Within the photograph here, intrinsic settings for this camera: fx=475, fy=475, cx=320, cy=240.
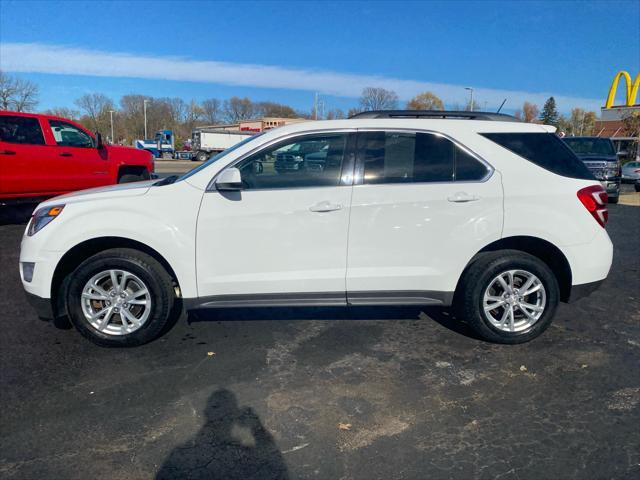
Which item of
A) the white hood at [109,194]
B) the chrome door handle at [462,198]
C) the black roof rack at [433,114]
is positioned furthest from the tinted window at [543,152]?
the white hood at [109,194]

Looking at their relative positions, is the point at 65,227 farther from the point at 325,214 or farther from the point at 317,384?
the point at 317,384


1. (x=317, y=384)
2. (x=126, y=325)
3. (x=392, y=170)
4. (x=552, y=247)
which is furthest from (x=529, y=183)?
(x=126, y=325)

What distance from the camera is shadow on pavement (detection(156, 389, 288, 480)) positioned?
2.50 metres

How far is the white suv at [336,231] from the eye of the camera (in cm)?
382

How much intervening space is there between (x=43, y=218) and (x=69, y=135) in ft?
21.3

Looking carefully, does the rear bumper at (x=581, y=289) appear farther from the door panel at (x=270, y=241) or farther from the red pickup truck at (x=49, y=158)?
the red pickup truck at (x=49, y=158)

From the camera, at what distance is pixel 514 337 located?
411cm

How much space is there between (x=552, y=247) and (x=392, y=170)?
153 centimetres

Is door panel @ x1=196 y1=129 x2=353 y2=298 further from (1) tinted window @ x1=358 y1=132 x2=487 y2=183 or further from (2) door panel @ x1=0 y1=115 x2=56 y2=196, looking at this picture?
(2) door panel @ x1=0 y1=115 x2=56 y2=196

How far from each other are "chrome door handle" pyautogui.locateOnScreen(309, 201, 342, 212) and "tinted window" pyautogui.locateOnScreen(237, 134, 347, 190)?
0.57ft

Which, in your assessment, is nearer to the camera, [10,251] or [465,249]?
[465,249]

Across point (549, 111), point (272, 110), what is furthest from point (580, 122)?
point (272, 110)

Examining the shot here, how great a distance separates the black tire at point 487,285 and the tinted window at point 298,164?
1406mm

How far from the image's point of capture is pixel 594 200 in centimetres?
403
